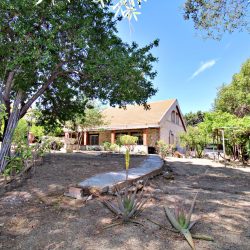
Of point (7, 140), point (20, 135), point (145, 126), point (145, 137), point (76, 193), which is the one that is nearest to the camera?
point (76, 193)

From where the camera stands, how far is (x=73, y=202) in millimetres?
5000

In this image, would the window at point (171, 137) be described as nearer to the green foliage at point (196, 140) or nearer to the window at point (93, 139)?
the green foliage at point (196, 140)

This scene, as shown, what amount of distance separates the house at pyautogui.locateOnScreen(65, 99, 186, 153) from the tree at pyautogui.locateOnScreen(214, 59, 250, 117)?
5676 mm

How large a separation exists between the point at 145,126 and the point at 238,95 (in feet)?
30.5

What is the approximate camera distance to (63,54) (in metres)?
9.05

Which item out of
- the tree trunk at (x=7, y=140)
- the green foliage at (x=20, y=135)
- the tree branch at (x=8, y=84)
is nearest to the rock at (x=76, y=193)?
the tree trunk at (x=7, y=140)

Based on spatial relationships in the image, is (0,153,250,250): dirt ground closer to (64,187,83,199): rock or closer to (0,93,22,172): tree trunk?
(64,187,83,199): rock

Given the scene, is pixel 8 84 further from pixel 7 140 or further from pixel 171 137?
pixel 171 137

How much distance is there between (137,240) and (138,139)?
23683 mm

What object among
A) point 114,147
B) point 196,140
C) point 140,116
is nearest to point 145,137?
point 140,116

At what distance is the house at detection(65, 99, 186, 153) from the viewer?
2600 centimetres

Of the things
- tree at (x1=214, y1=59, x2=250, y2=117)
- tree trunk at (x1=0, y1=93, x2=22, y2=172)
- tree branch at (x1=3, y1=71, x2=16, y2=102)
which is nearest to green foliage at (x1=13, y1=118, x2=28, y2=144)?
tree trunk at (x1=0, y1=93, x2=22, y2=172)

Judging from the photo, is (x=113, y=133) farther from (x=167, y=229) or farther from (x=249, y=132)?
(x=167, y=229)

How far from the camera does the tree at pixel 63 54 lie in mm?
7633
